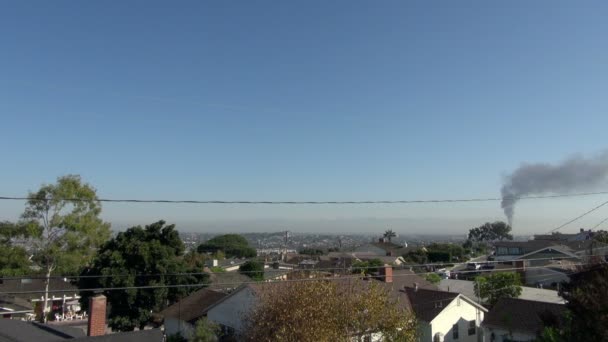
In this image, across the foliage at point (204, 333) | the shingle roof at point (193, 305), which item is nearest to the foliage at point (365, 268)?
the foliage at point (204, 333)

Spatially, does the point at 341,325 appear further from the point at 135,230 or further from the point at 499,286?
the point at 499,286

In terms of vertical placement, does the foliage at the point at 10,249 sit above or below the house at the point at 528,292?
above

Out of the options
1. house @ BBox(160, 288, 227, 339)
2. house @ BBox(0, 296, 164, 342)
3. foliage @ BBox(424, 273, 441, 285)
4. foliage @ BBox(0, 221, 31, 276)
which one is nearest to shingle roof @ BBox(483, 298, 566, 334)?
house @ BBox(160, 288, 227, 339)

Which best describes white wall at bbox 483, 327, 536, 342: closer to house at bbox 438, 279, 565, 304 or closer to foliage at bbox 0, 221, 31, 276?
house at bbox 438, 279, 565, 304

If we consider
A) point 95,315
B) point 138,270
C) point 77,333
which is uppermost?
point 138,270

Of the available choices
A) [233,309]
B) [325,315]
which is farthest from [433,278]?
[325,315]

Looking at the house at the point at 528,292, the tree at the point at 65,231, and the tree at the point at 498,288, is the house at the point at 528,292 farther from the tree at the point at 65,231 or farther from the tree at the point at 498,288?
the tree at the point at 65,231

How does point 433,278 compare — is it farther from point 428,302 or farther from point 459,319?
point 428,302

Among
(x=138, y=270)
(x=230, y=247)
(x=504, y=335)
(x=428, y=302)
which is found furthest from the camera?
(x=230, y=247)
